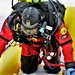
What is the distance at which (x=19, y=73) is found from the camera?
1.46 meters

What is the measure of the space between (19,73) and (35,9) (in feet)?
1.60

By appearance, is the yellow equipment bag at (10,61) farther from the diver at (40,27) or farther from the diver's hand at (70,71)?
the diver's hand at (70,71)

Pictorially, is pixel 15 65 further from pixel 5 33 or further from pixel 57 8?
pixel 57 8

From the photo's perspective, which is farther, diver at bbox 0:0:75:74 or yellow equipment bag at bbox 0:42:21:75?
yellow equipment bag at bbox 0:42:21:75

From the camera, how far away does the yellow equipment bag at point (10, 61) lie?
1.41m

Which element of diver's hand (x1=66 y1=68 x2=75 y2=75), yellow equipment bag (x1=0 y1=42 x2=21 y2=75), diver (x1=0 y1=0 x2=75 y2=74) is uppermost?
diver (x1=0 y1=0 x2=75 y2=74)

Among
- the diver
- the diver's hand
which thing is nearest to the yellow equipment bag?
the diver

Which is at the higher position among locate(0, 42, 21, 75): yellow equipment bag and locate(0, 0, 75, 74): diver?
locate(0, 0, 75, 74): diver

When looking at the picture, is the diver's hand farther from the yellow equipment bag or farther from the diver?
the yellow equipment bag

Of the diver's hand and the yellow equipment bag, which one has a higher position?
the diver's hand

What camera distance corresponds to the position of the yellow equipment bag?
1.41 m

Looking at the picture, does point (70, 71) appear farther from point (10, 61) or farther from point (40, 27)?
point (10, 61)

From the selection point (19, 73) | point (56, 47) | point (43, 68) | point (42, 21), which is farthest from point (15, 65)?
point (42, 21)

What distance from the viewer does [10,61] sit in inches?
57.6
